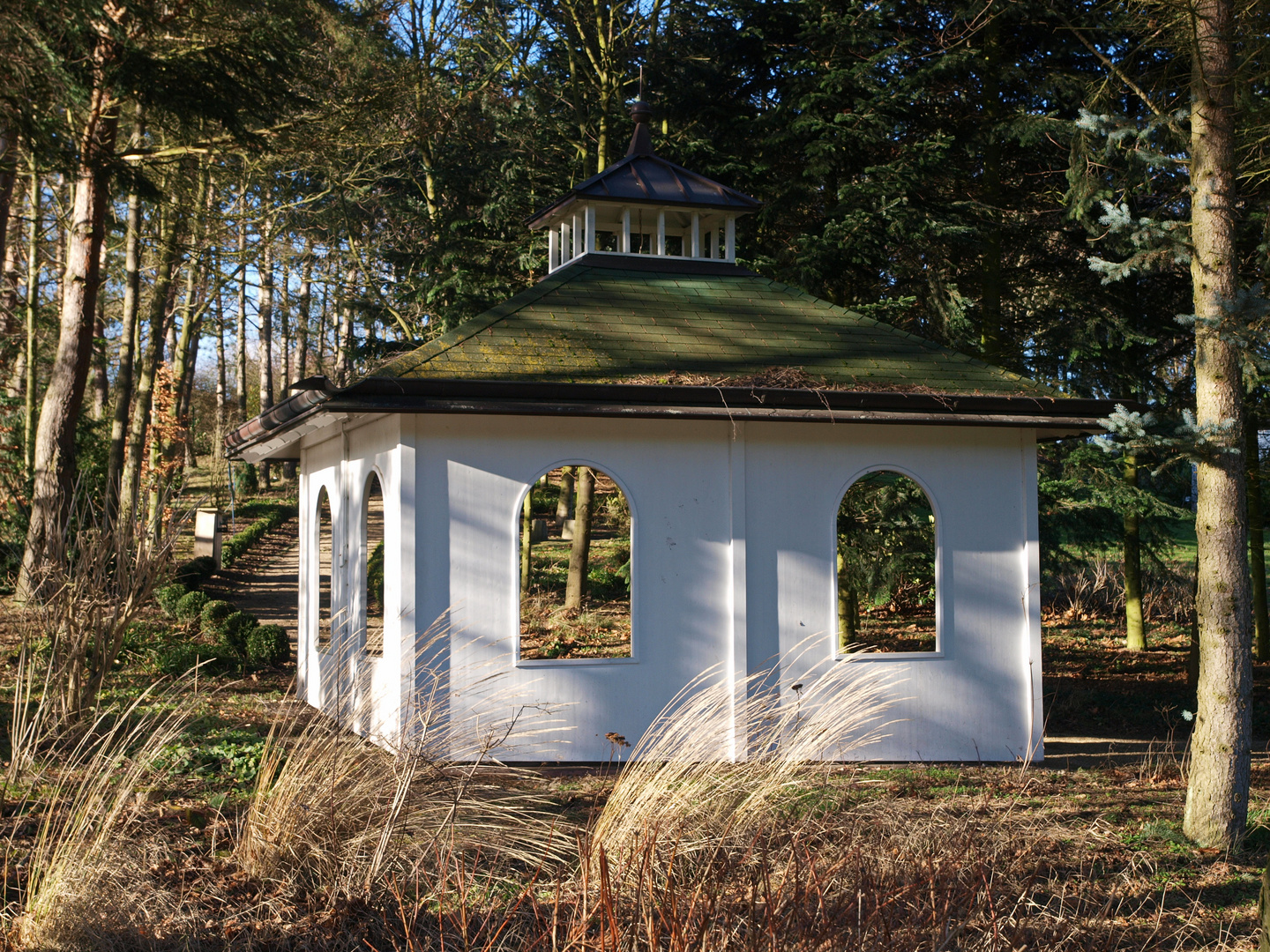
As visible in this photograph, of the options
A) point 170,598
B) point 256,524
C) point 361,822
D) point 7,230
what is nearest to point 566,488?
point 170,598

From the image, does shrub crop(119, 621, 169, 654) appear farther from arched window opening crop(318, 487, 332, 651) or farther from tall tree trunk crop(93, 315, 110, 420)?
tall tree trunk crop(93, 315, 110, 420)

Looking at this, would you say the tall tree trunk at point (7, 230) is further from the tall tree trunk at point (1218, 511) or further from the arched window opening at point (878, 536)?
the arched window opening at point (878, 536)

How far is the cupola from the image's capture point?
456 inches

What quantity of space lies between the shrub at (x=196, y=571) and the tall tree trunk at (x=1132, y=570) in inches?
578

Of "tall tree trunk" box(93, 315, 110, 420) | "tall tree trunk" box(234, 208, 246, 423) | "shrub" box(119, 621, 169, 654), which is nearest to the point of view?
"shrub" box(119, 621, 169, 654)

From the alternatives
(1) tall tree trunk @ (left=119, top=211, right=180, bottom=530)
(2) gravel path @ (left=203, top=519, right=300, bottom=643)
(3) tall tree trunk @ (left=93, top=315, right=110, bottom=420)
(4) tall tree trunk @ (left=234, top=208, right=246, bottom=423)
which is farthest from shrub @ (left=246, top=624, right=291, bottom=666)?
(3) tall tree trunk @ (left=93, top=315, right=110, bottom=420)

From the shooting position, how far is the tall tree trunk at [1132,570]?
1608 cm

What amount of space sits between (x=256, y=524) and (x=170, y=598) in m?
12.5

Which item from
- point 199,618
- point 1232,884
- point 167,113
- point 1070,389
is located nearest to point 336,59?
point 167,113

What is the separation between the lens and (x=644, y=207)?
11742 millimetres

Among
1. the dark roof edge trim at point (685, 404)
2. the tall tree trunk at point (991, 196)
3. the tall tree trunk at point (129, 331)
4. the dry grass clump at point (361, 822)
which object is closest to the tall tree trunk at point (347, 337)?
the dark roof edge trim at point (685, 404)

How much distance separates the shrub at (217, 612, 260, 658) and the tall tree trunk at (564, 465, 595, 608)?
5.24 metres

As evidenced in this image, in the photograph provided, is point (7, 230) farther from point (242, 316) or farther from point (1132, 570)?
point (1132, 570)

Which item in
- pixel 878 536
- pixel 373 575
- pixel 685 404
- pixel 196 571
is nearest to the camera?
pixel 685 404
